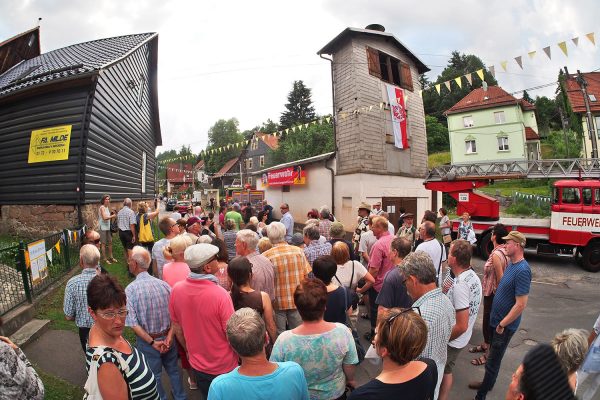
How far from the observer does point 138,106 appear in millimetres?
15211

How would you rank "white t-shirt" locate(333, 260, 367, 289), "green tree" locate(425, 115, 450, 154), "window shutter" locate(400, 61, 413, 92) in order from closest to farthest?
1. "white t-shirt" locate(333, 260, 367, 289)
2. "window shutter" locate(400, 61, 413, 92)
3. "green tree" locate(425, 115, 450, 154)

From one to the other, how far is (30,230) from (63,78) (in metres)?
4.49

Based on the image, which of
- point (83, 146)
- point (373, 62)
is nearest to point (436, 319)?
point (83, 146)

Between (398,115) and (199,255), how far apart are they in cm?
1495

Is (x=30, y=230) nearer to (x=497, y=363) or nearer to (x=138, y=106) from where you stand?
(x=138, y=106)

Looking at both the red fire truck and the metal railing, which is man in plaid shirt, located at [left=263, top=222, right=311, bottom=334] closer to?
the red fire truck

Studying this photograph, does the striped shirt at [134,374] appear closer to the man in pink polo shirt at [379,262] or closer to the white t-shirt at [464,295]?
the white t-shirt at [464,295]

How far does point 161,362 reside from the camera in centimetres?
306

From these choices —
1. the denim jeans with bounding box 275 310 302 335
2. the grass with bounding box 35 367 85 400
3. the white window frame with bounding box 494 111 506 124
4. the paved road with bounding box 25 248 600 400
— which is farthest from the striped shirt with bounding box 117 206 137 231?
the white window frame with bounding box 494 111 506 124

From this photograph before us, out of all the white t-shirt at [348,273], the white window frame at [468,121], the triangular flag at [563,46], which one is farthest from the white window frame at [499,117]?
the white t-shirt at [348,273]

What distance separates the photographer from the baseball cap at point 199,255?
264cm

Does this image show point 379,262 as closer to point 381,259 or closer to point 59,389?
point 381,259

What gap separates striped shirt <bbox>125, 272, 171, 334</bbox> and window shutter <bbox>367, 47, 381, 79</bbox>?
14.3 meters

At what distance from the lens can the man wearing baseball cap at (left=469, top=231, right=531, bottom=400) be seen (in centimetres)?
326
